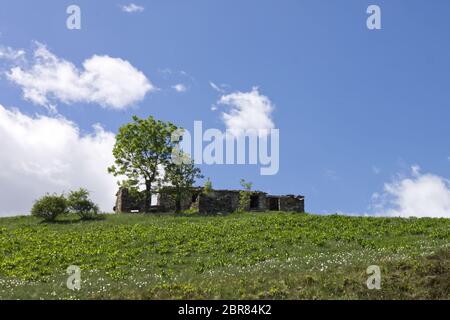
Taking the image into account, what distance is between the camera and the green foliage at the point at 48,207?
5666 cm

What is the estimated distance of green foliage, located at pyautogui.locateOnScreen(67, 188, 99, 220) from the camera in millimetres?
58219

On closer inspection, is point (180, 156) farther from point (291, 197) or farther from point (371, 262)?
point (371, 262)

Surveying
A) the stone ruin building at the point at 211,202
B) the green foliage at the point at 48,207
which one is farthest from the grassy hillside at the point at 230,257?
the stone ruin building at the point at 211,202

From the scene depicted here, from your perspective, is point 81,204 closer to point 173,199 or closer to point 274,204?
point 173,199

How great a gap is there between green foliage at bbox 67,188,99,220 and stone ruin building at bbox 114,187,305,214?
891cm

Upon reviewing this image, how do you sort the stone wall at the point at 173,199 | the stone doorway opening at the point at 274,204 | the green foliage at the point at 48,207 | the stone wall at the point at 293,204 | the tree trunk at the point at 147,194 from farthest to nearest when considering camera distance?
the stone doorway opening at the point at 274,204, the stone wall at the point at 293,204, the stone wall at the point at 173,199, the tree trunk at the point at 147,194, the green foliage at the point at 48,207

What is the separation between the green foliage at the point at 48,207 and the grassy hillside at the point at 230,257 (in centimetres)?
450

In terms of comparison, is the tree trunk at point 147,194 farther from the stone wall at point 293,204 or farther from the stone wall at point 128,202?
the stone wall at point 293,204

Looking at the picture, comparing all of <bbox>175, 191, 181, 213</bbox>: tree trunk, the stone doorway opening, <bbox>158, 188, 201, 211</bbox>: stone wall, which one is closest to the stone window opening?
the stone doorway opening

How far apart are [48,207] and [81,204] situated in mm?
3470

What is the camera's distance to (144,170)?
6756cm

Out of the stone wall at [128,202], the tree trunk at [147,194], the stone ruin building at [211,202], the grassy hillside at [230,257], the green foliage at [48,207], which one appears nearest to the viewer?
the grassy hillside at [230,257]

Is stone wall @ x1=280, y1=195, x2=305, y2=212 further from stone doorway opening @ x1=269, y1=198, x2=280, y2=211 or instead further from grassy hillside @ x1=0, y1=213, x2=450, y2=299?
grassy hillside @ x1=0, y1=213, x2=450, y2=299
